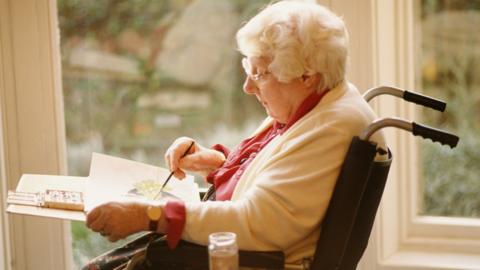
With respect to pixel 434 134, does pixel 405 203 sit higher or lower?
lower

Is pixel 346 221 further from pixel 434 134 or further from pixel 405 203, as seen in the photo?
pixel 405 203

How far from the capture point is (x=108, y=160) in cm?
177

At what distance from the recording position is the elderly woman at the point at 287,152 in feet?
4.91

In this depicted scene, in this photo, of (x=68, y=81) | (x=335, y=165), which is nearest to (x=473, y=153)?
(x=335, y=165)

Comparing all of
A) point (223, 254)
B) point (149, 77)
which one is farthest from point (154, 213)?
point (149, 77)

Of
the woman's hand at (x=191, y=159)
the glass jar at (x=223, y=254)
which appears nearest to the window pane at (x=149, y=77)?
the woman's hand at (x=191, y=159)

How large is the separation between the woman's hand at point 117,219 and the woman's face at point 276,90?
41 centimetres

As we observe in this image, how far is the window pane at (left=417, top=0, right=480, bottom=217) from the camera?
7.11 feet

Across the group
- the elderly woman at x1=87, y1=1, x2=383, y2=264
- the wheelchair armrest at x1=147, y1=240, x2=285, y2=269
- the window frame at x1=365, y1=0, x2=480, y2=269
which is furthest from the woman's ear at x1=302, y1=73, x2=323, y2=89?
the window frame at x1=365, y1=0, x2=480, y2=269

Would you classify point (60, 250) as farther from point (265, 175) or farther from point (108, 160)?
point (265, 175)

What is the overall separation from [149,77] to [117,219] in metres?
1.01

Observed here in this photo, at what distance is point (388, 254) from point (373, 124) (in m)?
0.90

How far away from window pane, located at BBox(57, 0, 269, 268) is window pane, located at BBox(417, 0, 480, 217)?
58cm

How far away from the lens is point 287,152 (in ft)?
5.08
